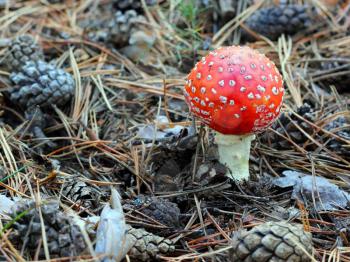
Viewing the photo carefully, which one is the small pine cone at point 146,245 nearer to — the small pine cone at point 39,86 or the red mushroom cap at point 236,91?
the red mushroom cap at point 236,91

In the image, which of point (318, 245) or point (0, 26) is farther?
point (0, 26)

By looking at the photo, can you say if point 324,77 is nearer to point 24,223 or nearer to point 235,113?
point 235,113

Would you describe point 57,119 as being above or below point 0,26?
below

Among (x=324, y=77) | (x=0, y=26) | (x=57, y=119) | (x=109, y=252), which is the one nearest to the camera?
(x=109, y=252)

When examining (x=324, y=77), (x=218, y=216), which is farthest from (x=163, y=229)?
(x=324, y=77)

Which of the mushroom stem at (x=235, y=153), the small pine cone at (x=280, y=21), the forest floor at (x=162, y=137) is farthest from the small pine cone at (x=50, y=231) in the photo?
the small pine cone at (x=280, y=21)

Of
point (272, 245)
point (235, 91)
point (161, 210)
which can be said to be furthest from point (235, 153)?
point (272, 245)

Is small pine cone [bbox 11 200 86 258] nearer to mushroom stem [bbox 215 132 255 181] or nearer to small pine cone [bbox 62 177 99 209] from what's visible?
small pine cone [bbox 62 177 99 209]
